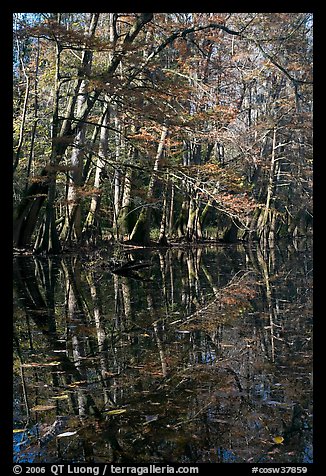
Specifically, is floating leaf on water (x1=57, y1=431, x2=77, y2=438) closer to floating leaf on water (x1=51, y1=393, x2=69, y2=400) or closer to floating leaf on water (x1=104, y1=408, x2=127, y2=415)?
floating leaf on water (x1=104, y1=408, x2=127, y2=415)

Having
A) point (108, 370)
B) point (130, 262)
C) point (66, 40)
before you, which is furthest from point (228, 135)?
point (108, 370)

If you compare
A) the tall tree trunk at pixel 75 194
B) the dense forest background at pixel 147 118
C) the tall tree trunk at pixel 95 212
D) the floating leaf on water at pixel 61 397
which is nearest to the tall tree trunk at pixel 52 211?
the dense forest background at pixel 147 118

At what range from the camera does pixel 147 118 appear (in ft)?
40.7

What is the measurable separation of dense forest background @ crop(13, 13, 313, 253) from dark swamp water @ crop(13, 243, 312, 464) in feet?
11.5

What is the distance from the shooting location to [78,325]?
5.57 m

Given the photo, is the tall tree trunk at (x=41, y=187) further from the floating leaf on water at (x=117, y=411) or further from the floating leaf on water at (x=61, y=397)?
the floating leaf on water at (x=117, y=411)

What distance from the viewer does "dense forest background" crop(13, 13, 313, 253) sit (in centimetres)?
1269

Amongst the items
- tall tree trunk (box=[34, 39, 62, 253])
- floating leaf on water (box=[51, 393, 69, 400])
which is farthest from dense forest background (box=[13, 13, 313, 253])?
floating leaf on water (box=[51, 393, 69, 400])

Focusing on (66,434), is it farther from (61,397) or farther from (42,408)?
(61,397)

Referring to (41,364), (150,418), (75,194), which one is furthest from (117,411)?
(75,194)

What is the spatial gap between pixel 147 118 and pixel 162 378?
945 centimetres

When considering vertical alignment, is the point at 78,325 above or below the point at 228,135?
below
